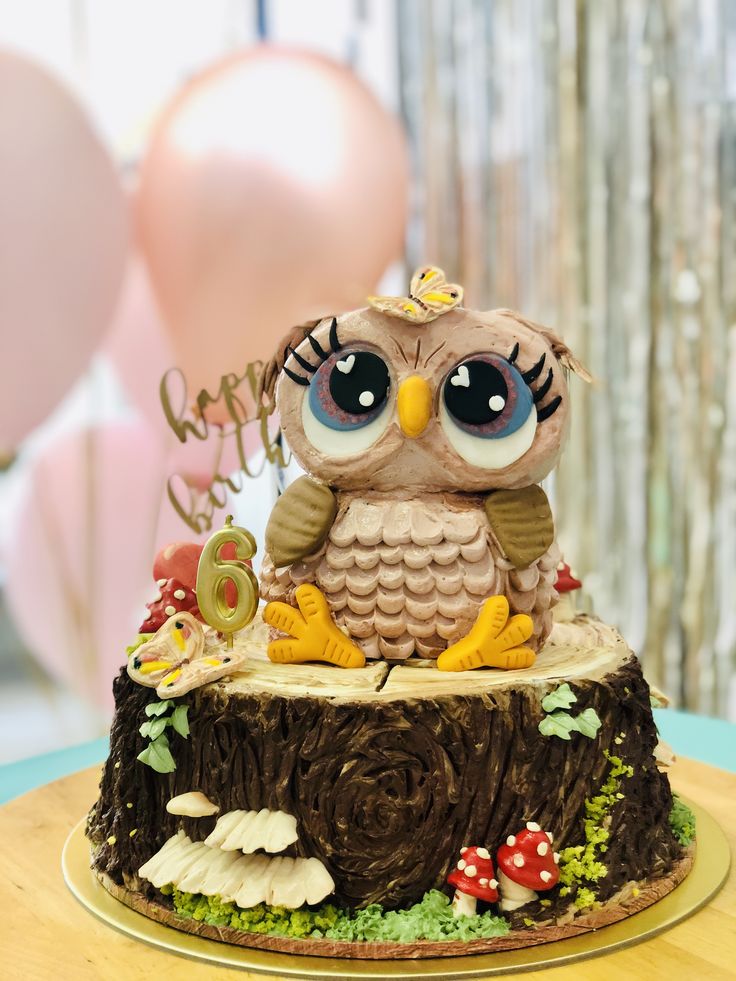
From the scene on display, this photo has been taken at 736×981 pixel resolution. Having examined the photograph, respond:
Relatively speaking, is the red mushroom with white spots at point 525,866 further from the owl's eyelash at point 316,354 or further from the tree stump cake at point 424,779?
the owl's eyelash at point 316,354

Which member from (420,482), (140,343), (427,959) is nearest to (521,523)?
(420,482)

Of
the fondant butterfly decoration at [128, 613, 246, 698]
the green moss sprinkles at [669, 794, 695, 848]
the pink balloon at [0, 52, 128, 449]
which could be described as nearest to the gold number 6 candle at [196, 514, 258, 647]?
the fondant butterfly decoration at [128, 613, 246, 698]

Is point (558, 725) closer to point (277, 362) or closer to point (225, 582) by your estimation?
point (225, 582)

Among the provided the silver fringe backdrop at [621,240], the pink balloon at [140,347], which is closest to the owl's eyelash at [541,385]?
the pink balloon at [140,347]

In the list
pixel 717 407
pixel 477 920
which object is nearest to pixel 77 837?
pixel 477 920

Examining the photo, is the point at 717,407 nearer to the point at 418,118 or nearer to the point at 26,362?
the point at 418,118
